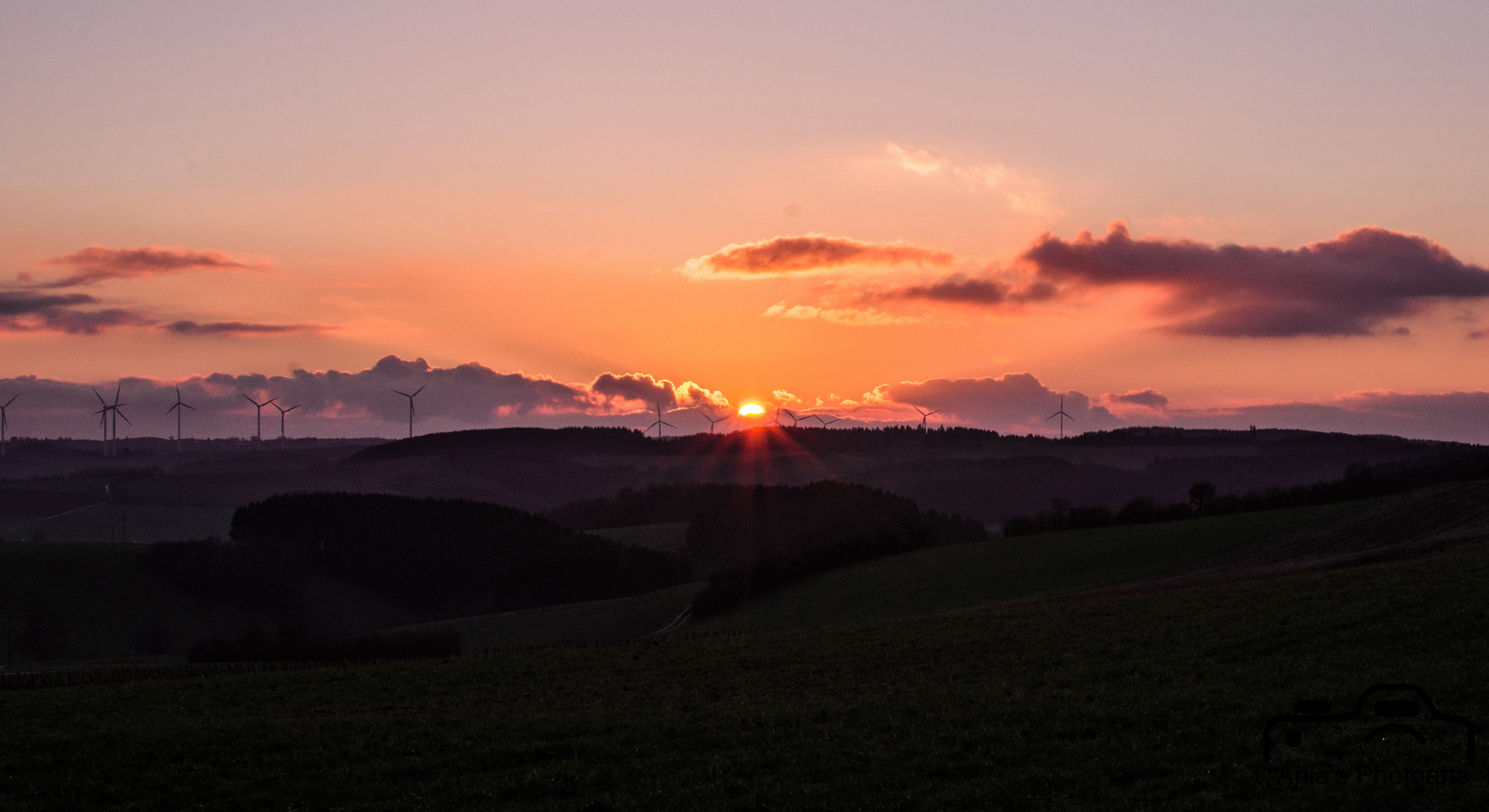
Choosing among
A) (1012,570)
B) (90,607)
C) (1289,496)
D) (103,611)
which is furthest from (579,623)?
(90,607)

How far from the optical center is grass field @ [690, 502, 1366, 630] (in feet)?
262

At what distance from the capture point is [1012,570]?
3477 inches

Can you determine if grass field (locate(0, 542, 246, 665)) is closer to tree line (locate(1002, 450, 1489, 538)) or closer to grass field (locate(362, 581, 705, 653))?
grass field (locate(362, 581, 705, 653))

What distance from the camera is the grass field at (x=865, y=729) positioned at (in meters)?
18.8

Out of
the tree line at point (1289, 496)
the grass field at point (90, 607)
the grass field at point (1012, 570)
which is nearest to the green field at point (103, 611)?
the grass field at point (90, 607)

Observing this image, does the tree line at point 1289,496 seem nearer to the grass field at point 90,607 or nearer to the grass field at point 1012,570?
the grass field at point 1012,570

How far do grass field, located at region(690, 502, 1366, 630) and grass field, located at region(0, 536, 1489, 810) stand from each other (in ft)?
126

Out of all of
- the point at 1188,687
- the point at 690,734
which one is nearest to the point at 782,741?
the point at 690,734

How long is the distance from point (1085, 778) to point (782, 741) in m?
7.33

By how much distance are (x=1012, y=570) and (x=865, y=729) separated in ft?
220

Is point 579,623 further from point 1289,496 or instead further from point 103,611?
point 103,611

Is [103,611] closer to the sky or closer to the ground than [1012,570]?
closer to the ground

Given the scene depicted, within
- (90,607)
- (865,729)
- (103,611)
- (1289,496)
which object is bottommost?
(103,611)

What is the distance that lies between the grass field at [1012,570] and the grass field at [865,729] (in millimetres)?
38409
